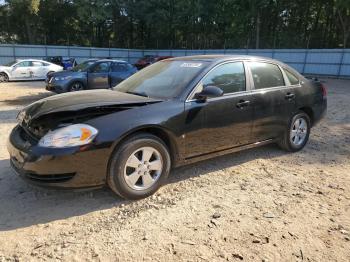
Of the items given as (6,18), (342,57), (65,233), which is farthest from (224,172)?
(6,18)

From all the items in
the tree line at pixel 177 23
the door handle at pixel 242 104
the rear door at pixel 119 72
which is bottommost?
the rear door at pixel 119 72

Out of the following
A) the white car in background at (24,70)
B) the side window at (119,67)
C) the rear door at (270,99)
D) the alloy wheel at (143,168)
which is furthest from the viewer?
the white car in background at (24,70)

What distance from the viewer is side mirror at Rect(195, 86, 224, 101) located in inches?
159

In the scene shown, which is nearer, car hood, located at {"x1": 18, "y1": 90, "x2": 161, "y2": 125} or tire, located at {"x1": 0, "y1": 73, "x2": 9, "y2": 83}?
car hood, located at {"x1": 18, "y1": 90, "x2": 161, "y2": 125}

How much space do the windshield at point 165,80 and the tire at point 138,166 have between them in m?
0.71

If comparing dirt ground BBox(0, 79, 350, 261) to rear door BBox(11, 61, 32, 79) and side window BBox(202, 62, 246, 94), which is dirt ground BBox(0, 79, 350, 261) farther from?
rear door BBox(11, 61, 32, 79)

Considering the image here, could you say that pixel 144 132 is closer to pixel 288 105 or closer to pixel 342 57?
pixel 288 105

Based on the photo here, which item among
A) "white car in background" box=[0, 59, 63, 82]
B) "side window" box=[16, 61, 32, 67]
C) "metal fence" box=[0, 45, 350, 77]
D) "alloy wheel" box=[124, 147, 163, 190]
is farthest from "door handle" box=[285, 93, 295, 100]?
"metal fence" box=[0, 45, 350, 77]

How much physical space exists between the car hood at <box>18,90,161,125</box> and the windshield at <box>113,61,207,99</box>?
26 centimetres

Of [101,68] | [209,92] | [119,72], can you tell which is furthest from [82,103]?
[119,72]

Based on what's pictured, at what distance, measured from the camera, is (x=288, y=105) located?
5266mm

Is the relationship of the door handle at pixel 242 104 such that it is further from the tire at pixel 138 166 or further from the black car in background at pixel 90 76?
the black car in background at pixel 90 76

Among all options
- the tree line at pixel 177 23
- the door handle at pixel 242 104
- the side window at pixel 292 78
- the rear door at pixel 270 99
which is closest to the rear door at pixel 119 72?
the side window at pixel 292 78

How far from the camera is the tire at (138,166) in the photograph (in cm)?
353
